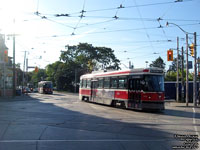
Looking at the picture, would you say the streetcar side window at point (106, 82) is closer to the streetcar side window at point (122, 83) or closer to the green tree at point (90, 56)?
the streetcar side window at point (122, 83)

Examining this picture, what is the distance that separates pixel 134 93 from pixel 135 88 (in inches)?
14.4

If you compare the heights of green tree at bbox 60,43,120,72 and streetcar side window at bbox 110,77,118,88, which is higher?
green tree at bbox 60,43,120,72

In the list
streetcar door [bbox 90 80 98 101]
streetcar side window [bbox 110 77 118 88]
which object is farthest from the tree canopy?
streetcar side window [bbox 110 77 118 88]

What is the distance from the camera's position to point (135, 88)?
→ 60.0 feet

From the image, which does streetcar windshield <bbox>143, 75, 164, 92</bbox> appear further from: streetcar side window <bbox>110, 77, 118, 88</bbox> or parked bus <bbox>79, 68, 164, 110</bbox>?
streetcar side window <bbox>110, 77, 118, 88</bbox>

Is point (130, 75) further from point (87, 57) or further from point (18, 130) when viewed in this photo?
point (87, 57)

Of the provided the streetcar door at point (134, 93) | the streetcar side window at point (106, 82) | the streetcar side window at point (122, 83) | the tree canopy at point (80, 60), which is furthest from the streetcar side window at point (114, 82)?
the tree canopy at point (80, 60)

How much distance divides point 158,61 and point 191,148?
113785 millimetres

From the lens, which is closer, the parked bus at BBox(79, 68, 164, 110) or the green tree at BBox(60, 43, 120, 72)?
the parked bus at BBox(79, 68, 164, 110)

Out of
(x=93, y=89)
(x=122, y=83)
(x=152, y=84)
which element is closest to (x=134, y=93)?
(x=152, y=84)

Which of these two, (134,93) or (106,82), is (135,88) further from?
(106,82)

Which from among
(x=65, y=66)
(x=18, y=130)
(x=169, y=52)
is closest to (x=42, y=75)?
(x=65, y=66)

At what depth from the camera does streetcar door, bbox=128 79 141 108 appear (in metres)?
17.9

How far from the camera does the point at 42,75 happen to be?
A: 12756 centimetres
